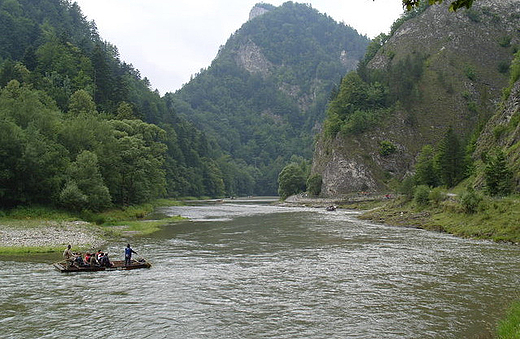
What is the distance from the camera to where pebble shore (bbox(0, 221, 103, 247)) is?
130 feet

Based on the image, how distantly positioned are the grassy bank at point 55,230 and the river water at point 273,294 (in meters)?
5.17

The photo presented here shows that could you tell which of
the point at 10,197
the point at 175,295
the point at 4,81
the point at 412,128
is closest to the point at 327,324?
the point at 175,295

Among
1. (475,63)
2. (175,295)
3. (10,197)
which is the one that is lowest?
(175,295)

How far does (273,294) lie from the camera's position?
23.7 meters

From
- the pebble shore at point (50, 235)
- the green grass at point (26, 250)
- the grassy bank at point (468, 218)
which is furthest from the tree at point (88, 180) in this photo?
the grassy bank at point (468, 218)

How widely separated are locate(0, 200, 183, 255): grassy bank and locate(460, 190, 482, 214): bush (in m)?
41.6

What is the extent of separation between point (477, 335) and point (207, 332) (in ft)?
37.4

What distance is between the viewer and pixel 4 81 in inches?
3775

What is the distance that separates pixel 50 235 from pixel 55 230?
3299 millimetres

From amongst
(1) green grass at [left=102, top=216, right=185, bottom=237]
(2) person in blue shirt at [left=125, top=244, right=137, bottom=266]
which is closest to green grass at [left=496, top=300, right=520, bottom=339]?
(2) person in blue shirt at [left=125, top=244, right=137, bottom=266]

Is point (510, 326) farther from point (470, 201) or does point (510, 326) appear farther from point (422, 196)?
point (422, 196)

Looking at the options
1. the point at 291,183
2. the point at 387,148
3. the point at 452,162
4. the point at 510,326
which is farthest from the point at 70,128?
the point at 291,183

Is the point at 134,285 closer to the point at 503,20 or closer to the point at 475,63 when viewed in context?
the point at 475,63

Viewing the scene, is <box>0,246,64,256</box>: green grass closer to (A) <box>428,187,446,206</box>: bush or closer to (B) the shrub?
(A) <box>428,187,446,206</box>: bush
